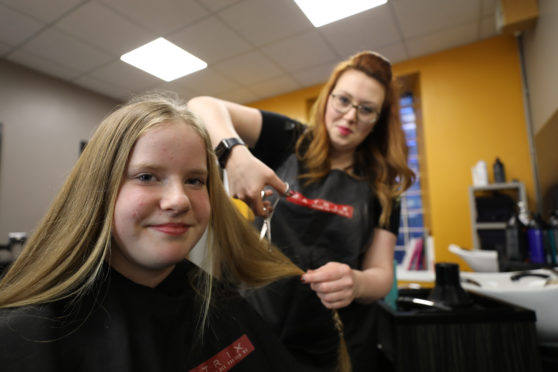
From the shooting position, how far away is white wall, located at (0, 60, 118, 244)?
79 cm

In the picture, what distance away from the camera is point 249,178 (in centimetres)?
71

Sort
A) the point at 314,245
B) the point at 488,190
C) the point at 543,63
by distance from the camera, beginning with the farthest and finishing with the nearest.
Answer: the point at 488,190, the point at 543,63, the point at 314,245

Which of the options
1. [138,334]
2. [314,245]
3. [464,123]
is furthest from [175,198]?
[464,123]

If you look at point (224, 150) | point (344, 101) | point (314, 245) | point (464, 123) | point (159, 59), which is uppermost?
point (464, 123)

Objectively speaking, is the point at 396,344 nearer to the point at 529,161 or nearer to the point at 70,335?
the point at 70,335

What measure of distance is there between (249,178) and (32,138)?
101 centimetres

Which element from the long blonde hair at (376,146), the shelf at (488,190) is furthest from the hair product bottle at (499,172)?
the long blonde hair at (376,146)

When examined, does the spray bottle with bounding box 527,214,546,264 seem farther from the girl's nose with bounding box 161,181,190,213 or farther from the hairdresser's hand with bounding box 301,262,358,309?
the girl's nose with bounding box 161,181,190,213

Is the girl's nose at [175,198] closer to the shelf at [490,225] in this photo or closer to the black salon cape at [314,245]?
the black salon cape at [314,245]

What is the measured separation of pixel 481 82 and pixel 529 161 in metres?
1.00

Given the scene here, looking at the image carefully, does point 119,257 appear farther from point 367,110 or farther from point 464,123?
point 464,123

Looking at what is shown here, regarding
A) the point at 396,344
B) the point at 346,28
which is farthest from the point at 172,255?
the point at 346,28

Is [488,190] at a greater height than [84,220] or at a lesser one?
greater

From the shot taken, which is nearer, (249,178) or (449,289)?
(249,178)
